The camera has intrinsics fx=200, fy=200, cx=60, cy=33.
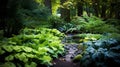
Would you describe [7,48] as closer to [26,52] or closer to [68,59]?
[26,52]

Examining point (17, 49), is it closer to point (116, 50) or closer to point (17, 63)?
point (17, 63)

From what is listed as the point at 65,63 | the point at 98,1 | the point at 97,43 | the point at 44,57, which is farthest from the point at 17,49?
the point at 98,1

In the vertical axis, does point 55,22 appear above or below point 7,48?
below

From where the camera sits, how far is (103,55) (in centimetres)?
591

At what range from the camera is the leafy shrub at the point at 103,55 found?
19.1 ft

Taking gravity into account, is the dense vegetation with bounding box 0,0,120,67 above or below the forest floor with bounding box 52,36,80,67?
above

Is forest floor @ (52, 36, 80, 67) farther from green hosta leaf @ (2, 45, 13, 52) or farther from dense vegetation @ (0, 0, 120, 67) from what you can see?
green hosta leaf @ (2, 45, 13, 52)

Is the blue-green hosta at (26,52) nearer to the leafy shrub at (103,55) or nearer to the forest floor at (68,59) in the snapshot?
the forest floor at (68,59)

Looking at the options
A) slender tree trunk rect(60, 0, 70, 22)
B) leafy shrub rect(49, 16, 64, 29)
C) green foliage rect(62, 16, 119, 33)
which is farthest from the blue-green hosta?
slender tree trunk rect(60, 0, 70, 22)

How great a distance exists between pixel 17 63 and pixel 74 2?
11.4 metres

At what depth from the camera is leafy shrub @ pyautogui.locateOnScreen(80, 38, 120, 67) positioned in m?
5.83

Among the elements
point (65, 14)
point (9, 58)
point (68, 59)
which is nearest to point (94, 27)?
point (68, 59)

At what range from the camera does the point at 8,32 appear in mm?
7664

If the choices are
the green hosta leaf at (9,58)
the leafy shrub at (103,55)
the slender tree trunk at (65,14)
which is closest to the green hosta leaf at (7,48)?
the green hosta leaf at (9,58)
